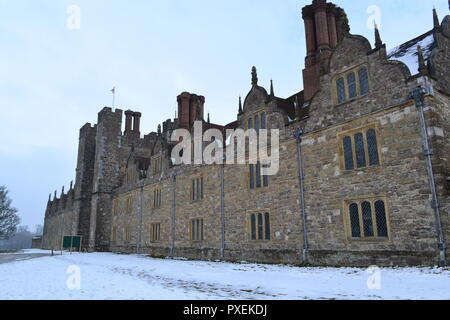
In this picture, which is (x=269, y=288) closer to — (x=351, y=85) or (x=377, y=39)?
(x=351, y=85)

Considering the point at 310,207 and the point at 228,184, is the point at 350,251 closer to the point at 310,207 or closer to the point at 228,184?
the point at 310,207

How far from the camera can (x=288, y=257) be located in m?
16.2

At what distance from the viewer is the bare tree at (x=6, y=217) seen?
54.1 m

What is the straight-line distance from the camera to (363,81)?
14.5 m

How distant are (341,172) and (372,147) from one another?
162cm

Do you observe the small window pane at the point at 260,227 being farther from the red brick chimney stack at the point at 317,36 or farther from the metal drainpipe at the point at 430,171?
the metal drainpipe at the point at 430,171

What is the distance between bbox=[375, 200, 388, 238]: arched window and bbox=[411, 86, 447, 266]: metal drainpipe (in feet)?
5.95

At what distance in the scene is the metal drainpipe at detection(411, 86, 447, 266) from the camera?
11.2 m

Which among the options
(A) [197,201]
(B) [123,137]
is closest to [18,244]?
(B) [123,137]

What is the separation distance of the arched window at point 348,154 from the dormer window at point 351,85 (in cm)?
178

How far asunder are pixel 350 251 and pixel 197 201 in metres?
11.8

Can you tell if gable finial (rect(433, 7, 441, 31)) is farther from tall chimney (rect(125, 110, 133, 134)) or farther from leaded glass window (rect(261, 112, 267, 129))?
tall chimney (rect(125, 110, 133, 134))

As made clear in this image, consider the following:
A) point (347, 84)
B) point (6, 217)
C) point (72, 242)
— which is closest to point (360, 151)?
point (347, 84)
